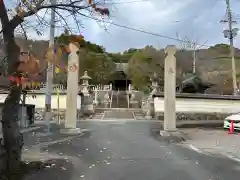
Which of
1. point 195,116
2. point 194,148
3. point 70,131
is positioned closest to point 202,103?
point 195,116

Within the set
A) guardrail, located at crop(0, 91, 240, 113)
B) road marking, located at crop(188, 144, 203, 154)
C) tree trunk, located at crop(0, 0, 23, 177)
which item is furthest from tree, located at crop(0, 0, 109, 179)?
guardrail, located at crop(0, 91, 240, 113)

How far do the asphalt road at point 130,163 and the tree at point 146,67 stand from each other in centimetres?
2946

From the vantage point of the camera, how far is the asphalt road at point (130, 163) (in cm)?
784

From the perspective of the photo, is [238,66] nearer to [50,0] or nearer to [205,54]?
[205,54]

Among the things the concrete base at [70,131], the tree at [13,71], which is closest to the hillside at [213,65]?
the concrete base at [70,131]

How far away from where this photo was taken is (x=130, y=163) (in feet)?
30.0

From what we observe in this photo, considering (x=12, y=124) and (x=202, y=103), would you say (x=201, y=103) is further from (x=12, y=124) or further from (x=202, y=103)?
(x=12, y=124)

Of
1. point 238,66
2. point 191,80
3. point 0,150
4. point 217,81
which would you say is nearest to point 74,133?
point 0,150

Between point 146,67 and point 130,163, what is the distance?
3544cm

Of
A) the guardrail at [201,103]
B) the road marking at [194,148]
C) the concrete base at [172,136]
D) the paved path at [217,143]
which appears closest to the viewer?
the road marking at [194,148]

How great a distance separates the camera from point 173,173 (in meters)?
8.13

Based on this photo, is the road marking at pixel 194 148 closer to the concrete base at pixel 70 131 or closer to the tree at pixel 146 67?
Result: the concrete base at pixel 70 131

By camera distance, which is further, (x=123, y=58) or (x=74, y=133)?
(x=123, y=58)

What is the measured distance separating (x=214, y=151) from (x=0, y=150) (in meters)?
7.49
